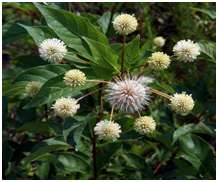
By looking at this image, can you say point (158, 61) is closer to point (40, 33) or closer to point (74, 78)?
point (74, 78)

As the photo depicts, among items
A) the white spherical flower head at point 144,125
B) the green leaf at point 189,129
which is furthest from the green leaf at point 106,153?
the white spherical flower head at point 144,125

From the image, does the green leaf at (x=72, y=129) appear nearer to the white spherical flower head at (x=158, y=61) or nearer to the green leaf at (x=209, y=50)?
the white spherical flower head at (x=158, y=61)

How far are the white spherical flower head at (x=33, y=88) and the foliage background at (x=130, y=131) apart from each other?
0.11 metres

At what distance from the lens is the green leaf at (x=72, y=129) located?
5.40 feet

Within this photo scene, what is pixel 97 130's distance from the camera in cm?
165

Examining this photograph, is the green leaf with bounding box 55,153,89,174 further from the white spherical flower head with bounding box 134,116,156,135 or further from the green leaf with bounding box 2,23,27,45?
the green leaf with bounding box 2,23,27,45

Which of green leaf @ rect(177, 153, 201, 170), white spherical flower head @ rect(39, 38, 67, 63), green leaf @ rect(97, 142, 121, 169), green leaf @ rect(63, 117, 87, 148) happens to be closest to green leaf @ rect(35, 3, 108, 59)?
white spherical flower head @ rect(39, 38, 67, 63)

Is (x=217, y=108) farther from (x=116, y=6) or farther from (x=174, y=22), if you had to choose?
(x=174, y=22)

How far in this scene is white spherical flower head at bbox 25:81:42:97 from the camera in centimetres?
181

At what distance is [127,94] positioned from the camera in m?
1.63

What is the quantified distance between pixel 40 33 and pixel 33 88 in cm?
21

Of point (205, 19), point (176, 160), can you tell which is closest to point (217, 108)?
point (176, 160)

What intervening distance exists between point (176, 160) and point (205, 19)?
1.10 meters

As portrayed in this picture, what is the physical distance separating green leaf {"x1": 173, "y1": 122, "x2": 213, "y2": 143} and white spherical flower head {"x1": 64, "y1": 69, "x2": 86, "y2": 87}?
527mm
